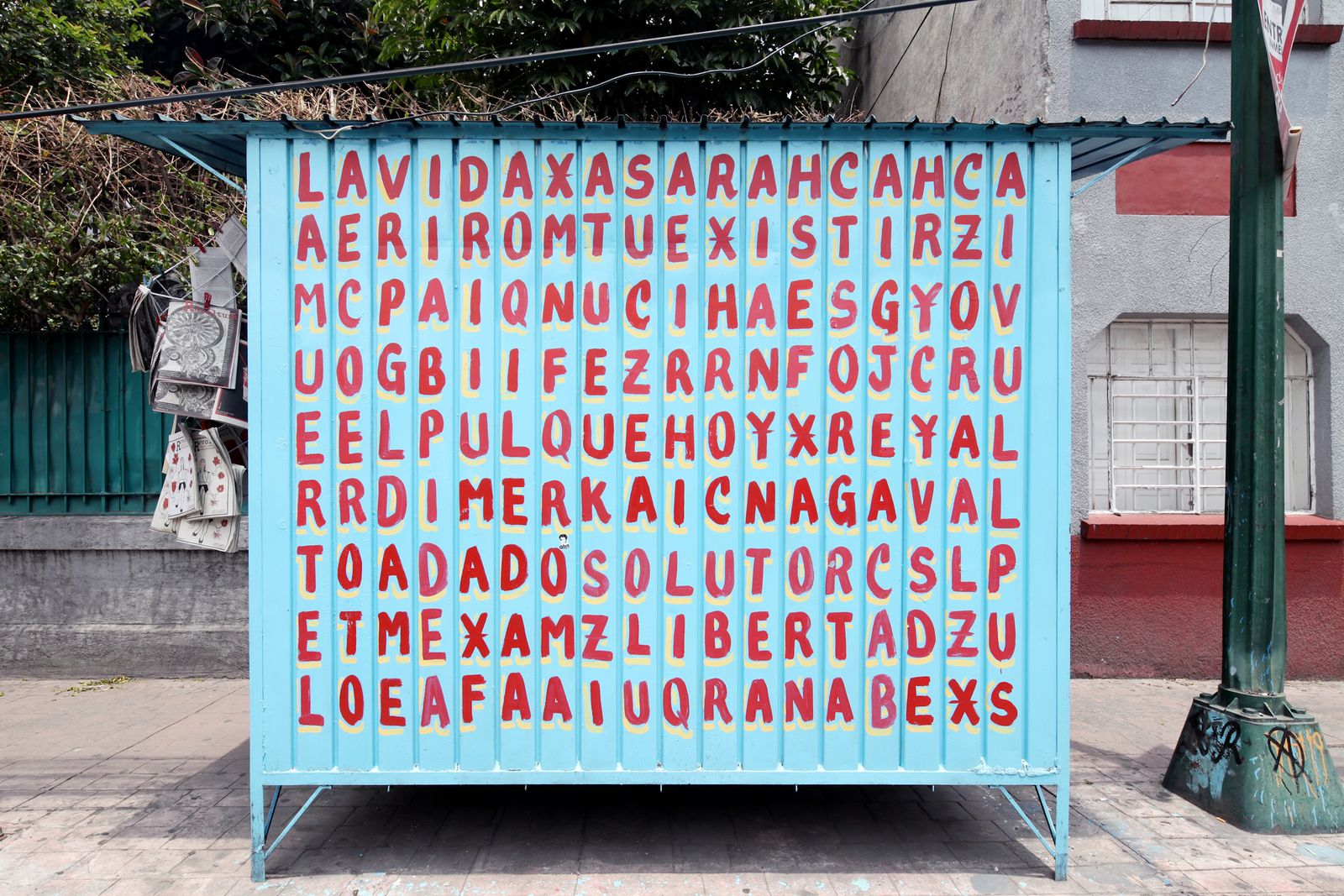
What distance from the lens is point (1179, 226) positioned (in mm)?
6535

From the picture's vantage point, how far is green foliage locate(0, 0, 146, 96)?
7.34 metres

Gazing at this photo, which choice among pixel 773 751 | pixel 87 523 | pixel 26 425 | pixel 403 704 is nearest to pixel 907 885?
pixel 773 751

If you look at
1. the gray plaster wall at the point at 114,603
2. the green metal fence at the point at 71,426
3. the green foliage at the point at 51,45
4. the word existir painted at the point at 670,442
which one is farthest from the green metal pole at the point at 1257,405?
the green foliage at the point at 51,45

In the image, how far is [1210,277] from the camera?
6543 mm

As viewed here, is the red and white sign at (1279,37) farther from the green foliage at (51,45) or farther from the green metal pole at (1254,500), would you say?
the green foliage at (51,45)

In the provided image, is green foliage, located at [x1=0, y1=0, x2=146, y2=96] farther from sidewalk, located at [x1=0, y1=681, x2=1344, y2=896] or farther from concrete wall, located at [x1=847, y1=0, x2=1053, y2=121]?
concrete wall, located at [x1=847, y1=0, x2=1053, y2=121]

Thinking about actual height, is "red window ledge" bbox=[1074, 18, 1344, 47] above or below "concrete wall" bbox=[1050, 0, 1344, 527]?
above

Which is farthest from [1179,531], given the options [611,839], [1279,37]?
[611,839]

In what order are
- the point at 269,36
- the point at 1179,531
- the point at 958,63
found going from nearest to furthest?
the point at 1179,531
the point at 958,63
the point at 269,36

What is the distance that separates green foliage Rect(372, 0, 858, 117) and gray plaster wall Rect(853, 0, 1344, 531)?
2.64 meters

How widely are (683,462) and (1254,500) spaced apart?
2.95 m

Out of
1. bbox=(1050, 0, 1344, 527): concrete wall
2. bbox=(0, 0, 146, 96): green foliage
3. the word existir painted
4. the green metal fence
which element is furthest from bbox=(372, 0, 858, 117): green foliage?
the word existir painted

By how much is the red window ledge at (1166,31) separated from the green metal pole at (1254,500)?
2.36m

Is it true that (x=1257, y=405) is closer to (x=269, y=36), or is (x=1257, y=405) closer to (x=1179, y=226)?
(x=1179, y=226)
